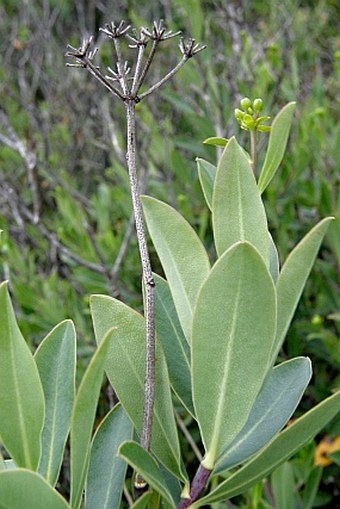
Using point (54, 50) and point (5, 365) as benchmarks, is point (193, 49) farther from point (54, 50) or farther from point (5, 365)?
point (54, 50)

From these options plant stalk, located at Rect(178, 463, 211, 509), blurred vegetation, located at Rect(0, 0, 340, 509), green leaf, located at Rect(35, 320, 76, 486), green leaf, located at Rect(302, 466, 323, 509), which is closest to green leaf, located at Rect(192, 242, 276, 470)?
plant stalk, located at Rect(178, 463, 211, 509)

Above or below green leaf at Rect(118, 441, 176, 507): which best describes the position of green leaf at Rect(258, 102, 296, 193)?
above

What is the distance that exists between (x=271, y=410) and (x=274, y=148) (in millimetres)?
271

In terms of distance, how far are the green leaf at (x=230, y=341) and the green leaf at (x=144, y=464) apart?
0.06 meters

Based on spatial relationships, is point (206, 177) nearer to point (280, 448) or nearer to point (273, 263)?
point (273, 263)

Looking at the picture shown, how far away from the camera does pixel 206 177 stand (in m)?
0.80

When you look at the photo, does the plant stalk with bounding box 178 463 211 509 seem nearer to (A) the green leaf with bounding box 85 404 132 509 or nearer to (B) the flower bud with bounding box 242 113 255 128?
(A) the green leaf with bounding box 85 404 132 509

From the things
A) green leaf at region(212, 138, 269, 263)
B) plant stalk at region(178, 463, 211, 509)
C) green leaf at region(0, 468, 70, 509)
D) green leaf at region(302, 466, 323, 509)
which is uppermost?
green leaf at region(212, 138, 269, 263)

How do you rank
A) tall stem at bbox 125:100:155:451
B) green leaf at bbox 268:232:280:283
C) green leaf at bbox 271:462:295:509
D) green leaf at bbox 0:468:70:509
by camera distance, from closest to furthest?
green leaf at bbox 0:468:70:509 → tall stem at bbox 125:100:155:451 → green leaf at bbox 268:232:280:283 → green leaf at bbox 271:462:295:509

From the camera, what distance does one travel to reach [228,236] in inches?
26.7

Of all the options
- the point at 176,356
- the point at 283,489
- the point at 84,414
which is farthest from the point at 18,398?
the point at 283,489

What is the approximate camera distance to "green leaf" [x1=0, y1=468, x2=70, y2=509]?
53 cm

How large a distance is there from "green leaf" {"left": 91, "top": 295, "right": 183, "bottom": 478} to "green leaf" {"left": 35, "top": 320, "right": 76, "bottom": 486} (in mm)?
41

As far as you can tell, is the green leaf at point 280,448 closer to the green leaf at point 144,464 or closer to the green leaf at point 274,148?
the green leaf at point 144,464
